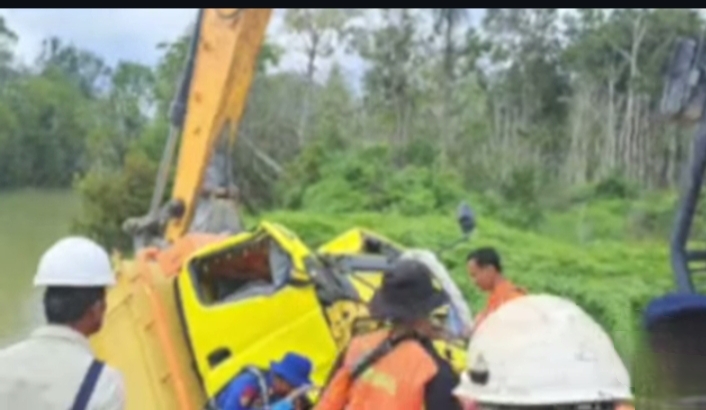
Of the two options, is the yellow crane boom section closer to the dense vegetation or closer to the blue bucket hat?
the blue bucket hat

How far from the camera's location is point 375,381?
412cm

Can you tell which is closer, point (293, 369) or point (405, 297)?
point (405, 297)

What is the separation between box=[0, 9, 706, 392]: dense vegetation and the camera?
2973 cm

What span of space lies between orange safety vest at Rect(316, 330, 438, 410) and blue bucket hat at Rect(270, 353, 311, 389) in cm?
211

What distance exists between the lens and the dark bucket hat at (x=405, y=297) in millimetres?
4310

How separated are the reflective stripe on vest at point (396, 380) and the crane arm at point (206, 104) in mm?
5885

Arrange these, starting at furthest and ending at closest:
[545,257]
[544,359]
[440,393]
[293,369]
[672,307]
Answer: [545,257] < [293,369] < [440,393] < [544,359] < [672,307]

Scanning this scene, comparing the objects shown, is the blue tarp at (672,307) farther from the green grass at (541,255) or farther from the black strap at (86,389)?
the green grass at (541,255)

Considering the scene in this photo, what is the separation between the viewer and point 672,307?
1.29m

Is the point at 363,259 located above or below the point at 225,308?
above

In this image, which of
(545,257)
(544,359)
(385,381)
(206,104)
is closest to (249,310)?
(206,104)

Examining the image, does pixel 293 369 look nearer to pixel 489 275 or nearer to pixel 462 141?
pixel 489 275

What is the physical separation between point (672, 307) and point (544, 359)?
0.19m

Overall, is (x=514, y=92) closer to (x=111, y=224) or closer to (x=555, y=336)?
(x=111, y=224)
